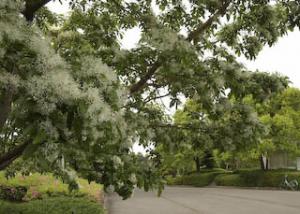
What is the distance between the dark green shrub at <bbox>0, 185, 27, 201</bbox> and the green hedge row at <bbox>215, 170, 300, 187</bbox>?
2565 centimetres

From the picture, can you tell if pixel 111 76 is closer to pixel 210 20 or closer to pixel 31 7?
pixel 31 7

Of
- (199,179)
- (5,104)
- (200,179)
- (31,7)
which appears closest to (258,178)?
(200,179)

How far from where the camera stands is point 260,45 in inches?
274

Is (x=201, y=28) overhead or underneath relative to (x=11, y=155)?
overhead

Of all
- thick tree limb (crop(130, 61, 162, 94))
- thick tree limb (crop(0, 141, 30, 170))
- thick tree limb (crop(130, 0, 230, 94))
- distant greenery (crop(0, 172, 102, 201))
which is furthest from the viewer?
distant greenery (crop(0, 172, 102, 201))

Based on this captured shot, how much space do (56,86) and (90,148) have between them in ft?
1.82

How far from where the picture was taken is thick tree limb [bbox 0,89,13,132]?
353 centimetres

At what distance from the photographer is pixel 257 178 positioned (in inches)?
1620

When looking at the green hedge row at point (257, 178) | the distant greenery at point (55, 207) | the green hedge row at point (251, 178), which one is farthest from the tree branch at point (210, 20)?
the green hedge row at point (257, 178)

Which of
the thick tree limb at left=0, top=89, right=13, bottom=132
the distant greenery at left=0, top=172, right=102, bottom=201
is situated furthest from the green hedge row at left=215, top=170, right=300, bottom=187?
the thick tree limb at left=0, top=89, right=13, bottom=132

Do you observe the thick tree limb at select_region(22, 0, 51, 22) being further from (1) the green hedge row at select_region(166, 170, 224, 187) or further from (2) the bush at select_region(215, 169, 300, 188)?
(1) the green hedge row at select_region(166, 170, 224, 187)

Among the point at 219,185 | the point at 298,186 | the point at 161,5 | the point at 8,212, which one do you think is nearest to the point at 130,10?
the point at 161,5

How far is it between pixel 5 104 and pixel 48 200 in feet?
33.4

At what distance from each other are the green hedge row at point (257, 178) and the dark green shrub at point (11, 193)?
25.6 metres
